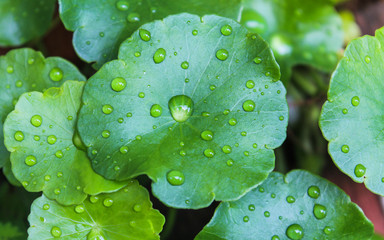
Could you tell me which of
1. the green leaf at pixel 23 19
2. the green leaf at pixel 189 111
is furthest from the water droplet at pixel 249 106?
the green leaf at pixel 23 19

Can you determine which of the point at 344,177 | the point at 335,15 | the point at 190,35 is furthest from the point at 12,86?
the point at 344,177

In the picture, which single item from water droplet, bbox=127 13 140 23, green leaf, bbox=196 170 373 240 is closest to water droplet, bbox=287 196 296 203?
green leaf, bbox=196 170 373 240

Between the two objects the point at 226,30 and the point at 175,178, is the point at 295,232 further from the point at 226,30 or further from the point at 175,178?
the point at 226,30

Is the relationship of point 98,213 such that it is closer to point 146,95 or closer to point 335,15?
point 146,95

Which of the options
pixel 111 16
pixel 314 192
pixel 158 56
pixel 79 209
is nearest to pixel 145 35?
pixel 158 56

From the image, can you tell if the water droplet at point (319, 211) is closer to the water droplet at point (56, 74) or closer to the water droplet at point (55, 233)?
the water droplet at point (55, 233)
